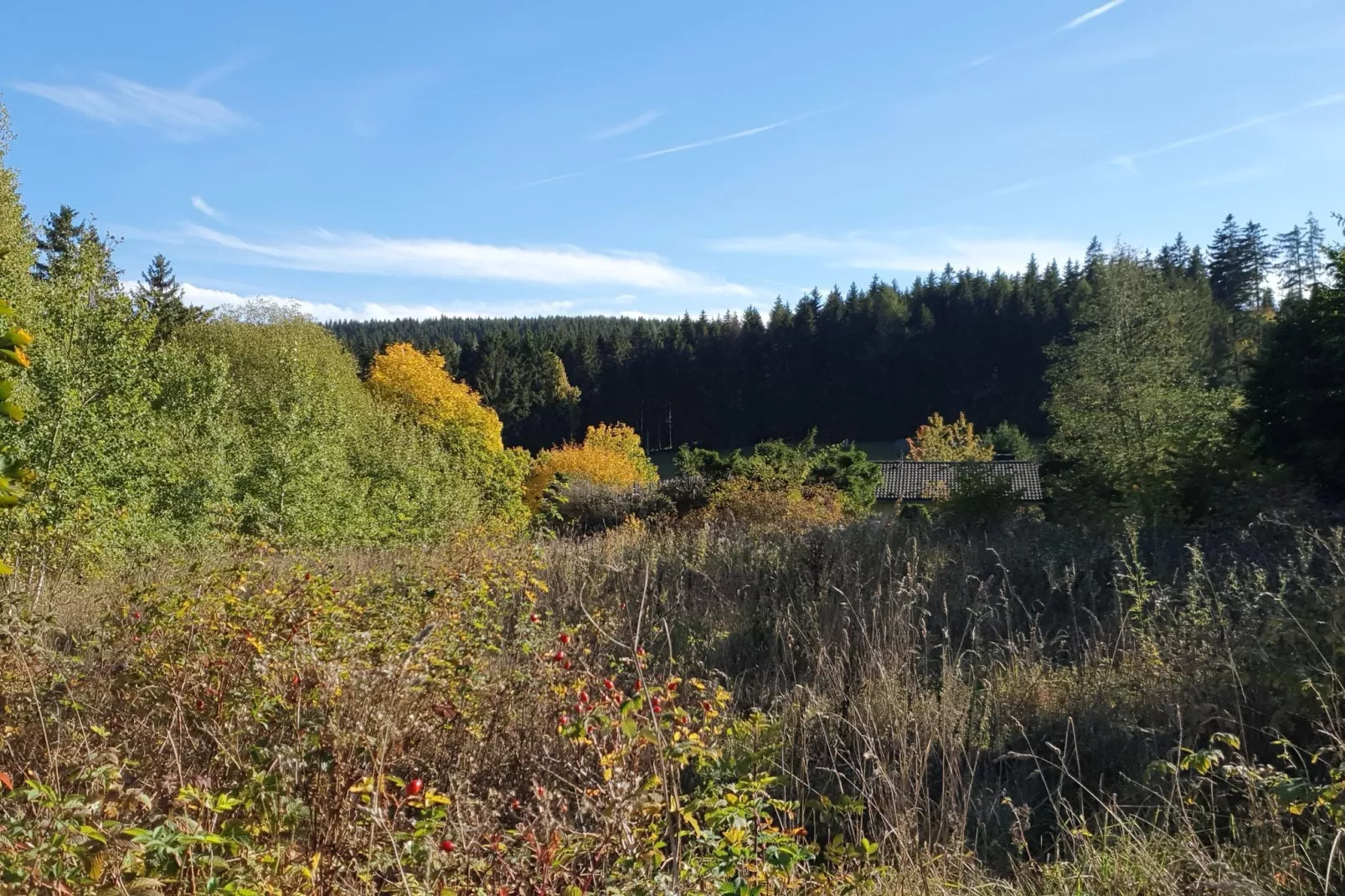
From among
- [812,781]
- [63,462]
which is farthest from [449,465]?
[812,781]

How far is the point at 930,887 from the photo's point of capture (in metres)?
2.47

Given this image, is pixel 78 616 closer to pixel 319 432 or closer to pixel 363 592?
pixel 363 592

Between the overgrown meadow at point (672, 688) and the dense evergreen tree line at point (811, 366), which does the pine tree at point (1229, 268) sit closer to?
the dense evergreen tree line at point (811, 366)

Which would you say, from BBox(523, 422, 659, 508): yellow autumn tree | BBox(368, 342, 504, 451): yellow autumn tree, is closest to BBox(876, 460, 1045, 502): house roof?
BBox(523, 422, 659, 508): yellow autumn tree

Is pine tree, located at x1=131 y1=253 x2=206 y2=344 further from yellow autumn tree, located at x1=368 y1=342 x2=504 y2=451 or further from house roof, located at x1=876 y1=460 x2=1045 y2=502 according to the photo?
house roof, located at x1=876 y1=460 x2=1045 y2=502

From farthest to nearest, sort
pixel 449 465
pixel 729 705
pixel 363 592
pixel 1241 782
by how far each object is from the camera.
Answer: pixel 449 465 < pixel 363 592 < pixel 729 705 < pixel 1241 782

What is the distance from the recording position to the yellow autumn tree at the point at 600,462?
4331 centimetres

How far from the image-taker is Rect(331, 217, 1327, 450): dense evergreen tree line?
66625 millimetres

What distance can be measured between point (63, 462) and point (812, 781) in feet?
30.8

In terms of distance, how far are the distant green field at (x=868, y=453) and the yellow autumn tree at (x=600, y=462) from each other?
27.8 ft

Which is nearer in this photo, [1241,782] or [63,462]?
[1241,782]

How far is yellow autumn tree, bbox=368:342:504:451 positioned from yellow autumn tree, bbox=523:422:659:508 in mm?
2835

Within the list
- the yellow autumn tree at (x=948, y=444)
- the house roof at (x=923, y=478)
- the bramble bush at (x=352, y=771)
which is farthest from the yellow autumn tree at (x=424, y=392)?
the bramble bush at (x=352, y=771)

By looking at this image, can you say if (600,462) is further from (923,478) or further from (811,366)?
(811,366)
